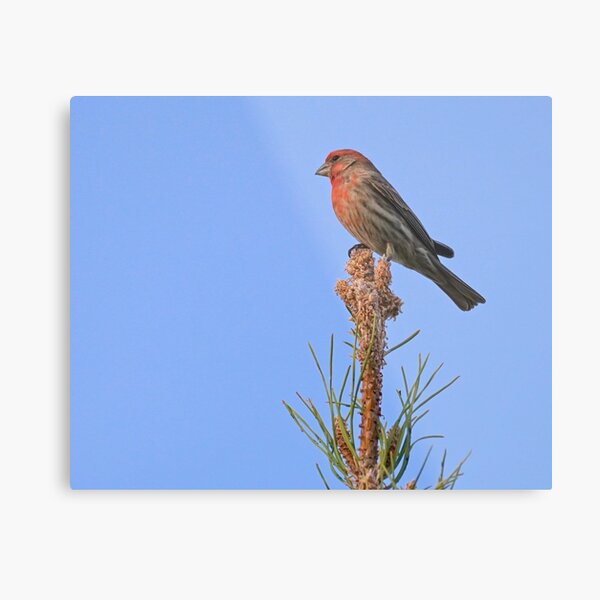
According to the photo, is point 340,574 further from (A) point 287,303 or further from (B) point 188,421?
(A) point 287,303

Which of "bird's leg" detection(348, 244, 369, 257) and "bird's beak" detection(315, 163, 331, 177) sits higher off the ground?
"bird's beak" detection(315, 163, 331, 177)

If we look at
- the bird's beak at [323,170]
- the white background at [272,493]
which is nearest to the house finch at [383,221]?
the bird's beak at [323,170]

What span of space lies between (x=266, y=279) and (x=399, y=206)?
0.43m

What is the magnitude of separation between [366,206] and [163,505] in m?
1.01

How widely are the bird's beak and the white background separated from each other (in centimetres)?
22

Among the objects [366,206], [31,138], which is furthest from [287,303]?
[31,138]

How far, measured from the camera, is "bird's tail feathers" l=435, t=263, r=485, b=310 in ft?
8.10

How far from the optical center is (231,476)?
2461mm

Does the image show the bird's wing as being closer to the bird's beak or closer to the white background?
the bird's beak

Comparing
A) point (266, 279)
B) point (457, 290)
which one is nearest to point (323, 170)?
point (266, 279)

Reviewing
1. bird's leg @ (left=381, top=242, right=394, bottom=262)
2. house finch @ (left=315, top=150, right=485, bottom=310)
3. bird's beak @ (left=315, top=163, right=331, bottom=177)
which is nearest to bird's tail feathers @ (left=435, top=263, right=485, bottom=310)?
house finch @ (left=315, top=150, right=485, bottom=310)

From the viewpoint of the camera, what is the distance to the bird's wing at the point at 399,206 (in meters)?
2.47

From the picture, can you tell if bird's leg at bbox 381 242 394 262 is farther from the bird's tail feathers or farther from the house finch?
the bird's tail feathers

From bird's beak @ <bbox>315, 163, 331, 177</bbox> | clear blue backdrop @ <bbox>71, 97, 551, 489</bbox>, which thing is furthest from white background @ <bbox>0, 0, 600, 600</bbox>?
bird's beak @ <bbox>315, 163, 331, 177</bbox>
